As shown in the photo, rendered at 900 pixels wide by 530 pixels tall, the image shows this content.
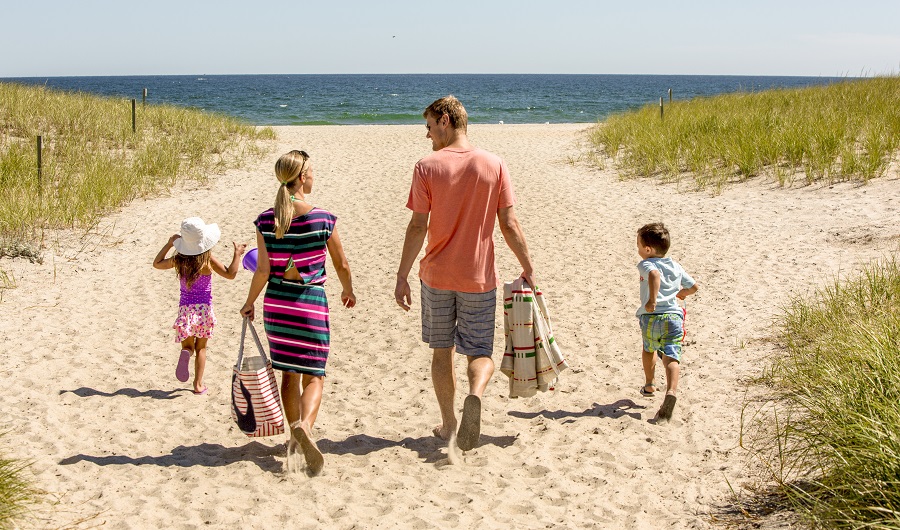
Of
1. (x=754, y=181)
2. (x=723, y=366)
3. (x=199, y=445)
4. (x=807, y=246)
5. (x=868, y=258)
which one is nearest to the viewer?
(x=199, y=445)

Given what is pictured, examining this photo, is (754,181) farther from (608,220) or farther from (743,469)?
(743,469)

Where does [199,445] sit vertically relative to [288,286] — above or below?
below

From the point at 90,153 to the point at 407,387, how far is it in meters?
10.7

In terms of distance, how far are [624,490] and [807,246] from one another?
233 inches

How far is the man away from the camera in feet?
14.0

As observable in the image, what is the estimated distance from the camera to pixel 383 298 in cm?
851

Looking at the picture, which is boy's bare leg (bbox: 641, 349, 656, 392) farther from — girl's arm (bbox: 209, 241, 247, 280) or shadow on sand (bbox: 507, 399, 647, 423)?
girl's arm (bbox: 209, 241, 247, 280)

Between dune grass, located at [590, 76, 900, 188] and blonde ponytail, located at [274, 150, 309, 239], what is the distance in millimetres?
9505

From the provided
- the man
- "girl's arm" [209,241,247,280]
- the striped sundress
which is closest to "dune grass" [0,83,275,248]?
"girl's arm" [209,241,247,280]

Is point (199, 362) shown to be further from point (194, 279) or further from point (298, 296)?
point (298, 296)

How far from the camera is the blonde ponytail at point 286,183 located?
4211mm

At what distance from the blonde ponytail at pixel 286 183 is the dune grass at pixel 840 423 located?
267cm

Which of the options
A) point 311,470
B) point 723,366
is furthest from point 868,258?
point 311,470

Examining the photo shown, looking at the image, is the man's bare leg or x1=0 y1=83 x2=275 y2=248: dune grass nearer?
the man's bare leg
